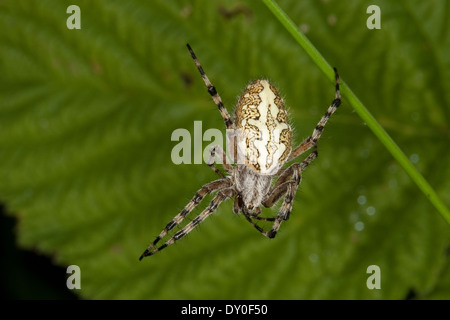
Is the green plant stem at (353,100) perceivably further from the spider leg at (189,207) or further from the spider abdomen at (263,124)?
the spider leg at (189,207)

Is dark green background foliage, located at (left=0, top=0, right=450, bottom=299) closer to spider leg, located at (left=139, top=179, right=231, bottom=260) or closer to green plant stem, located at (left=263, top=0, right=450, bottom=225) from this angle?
spider leg, located at (left=139, top=179, right=231, bottom=260)

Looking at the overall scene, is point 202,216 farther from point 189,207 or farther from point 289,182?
point 289,182

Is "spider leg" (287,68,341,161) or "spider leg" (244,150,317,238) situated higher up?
"spider leg" (287,68,341,161)

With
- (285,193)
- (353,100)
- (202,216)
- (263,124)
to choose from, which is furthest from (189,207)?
(353,100)

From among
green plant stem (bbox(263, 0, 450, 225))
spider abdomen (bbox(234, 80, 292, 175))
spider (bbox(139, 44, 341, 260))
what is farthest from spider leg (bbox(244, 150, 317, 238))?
green plant stem (bbox(263, 0, 450, 225))

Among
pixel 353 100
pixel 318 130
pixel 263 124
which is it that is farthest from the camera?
pixel 318 130

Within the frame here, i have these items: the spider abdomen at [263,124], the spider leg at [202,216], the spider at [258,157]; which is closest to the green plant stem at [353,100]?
the spider at [258,157]
